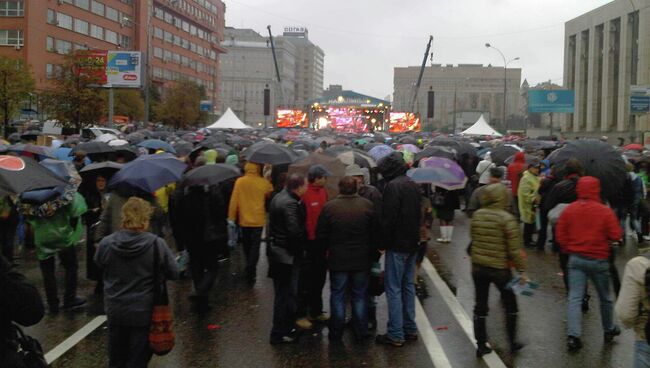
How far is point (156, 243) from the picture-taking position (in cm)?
507

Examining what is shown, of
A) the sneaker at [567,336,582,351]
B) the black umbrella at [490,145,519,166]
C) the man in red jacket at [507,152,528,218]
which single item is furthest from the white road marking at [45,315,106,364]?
the black umbrella at [490,145,519,166]

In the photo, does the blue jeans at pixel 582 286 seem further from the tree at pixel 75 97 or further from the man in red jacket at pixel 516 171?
the tree at pixel 75 97

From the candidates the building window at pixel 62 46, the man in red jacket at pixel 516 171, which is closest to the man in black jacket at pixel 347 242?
the man in red jacket at pixel 516 171

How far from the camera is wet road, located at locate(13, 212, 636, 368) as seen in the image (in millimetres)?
6176

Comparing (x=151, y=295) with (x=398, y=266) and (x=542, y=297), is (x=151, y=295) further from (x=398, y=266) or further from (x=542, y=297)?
(x=542, y=297)

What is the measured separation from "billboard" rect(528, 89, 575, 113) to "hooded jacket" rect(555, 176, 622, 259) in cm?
6119

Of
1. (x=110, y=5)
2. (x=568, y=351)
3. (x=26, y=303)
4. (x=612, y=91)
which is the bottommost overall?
(x=568, y=351)

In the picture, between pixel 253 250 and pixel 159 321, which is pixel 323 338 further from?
pixel 253 250

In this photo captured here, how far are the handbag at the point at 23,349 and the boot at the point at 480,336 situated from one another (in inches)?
157

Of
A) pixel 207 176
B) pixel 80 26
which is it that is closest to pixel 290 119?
pixel 80 26

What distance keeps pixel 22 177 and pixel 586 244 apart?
5.04 metres

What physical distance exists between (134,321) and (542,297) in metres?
5.62

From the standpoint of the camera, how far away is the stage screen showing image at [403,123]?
163ft

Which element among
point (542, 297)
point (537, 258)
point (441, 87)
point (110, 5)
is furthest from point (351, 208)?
point (441, 87)
